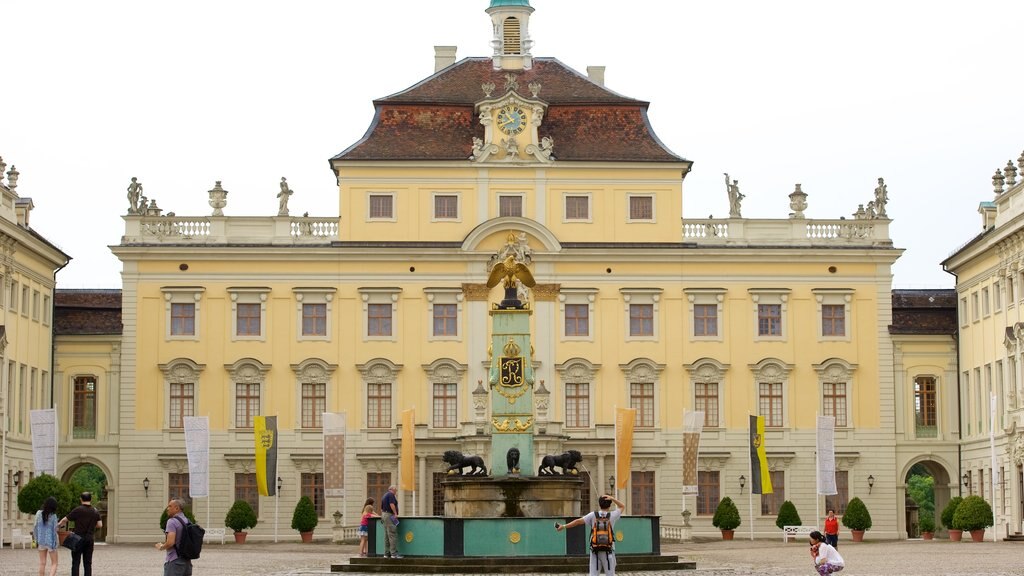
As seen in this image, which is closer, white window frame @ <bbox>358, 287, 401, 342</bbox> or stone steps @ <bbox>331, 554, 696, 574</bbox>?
stone steps @ <bbox>331, 554, 696, 574</bbox>

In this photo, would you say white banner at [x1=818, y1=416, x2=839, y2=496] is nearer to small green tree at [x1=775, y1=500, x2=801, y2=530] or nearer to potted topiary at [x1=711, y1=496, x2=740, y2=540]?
Answer: small green tree at [x1=775, y1=500, x2=801, y2=530]

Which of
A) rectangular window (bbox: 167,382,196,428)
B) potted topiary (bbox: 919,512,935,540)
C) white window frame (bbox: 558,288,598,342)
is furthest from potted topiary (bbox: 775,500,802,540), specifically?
rectangular window (bbox: 167,382,196,428)

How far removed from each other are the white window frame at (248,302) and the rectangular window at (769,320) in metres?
18.0

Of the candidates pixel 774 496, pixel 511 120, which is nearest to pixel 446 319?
pixel 511 120

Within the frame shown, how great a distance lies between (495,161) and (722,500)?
1461 cm

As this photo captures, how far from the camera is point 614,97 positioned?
71188mm

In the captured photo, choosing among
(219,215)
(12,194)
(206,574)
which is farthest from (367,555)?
(219,215)

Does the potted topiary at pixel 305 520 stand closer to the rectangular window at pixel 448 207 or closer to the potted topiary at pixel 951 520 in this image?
the rectangular window at pixel 448 207

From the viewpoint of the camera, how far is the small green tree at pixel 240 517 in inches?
2534

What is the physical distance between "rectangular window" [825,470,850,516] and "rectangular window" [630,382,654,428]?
6.97 m

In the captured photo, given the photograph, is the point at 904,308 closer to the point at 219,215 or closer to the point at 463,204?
the point at 463,204

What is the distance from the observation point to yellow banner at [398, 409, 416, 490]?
63.6 meters

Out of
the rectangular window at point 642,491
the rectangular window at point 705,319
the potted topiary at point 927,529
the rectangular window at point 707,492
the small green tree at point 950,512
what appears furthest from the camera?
the potted topiary at point 927,529

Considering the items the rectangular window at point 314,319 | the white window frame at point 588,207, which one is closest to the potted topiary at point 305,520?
the rectangular window at point 314,319
